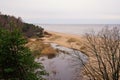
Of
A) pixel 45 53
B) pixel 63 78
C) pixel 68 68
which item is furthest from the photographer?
pixel 45 53

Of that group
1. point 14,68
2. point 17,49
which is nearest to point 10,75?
point 14,68

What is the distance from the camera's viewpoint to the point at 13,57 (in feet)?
48.0

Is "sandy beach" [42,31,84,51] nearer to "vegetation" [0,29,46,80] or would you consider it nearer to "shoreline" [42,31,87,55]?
"shoreline" [42,31,87,55]

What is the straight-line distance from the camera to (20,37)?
1474cm

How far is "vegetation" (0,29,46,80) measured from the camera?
1447 centimetres

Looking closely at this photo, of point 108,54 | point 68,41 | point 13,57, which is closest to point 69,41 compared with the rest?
→ point 68,41

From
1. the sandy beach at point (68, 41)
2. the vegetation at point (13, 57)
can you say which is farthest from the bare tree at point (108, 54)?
the sandy beach at point (68, 41)

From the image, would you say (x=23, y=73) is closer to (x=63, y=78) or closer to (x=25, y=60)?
(x=25, y=60)

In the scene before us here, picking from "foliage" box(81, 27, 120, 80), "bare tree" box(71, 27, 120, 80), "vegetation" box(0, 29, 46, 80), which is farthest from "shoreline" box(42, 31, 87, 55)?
"vegetation" box(0, 29, 46, 80)

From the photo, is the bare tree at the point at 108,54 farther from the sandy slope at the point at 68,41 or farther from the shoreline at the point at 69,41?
the sandy slope at the point at 68,41

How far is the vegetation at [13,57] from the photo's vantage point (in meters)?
14.5

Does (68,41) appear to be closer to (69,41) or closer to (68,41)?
(68,41)

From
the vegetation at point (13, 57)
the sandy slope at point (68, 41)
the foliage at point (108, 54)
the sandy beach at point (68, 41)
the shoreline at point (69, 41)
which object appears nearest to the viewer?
the vegetation at point (13, 57)

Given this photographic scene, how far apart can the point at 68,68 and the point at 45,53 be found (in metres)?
17.4
